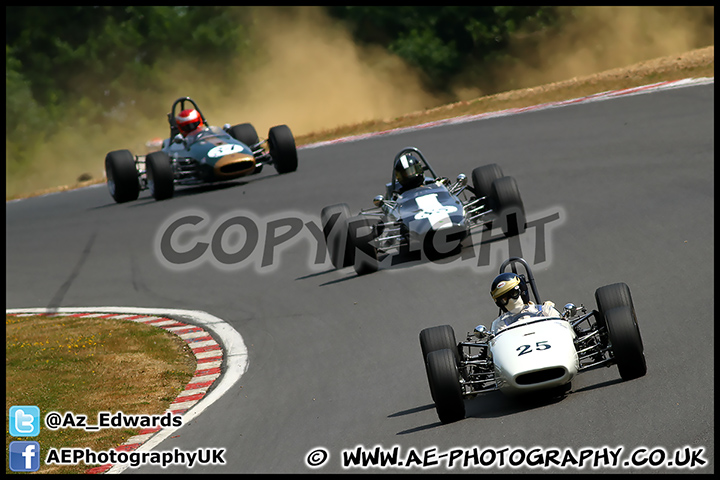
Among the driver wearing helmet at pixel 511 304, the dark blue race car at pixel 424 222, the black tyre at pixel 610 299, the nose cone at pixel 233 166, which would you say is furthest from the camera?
the nose cone at pixel 233 166

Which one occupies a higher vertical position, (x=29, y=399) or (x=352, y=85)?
(x=352, y=85)

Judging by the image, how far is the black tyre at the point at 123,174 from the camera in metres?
21.1

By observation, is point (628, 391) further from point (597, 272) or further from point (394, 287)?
point (394, 287)

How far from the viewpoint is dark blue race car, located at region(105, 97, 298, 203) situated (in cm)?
2034

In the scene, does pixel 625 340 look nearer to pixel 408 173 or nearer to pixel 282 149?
pixel 408 173

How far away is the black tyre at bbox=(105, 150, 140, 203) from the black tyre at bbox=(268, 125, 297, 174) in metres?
2.93

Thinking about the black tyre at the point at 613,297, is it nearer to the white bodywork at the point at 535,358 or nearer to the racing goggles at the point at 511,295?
the white bodywork at the point at 535,358

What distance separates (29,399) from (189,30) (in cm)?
3935

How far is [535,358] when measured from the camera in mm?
7504

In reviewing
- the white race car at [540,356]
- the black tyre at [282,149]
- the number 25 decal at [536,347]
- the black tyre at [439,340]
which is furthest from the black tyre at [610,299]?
the black tyre at [282,149]

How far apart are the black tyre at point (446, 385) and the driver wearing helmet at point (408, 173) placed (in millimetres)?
6800

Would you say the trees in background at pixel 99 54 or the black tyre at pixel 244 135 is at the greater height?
the trees in background at pixel 99 54

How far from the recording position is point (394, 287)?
12.8 metres

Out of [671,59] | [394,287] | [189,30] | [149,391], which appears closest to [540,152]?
[394,287]
